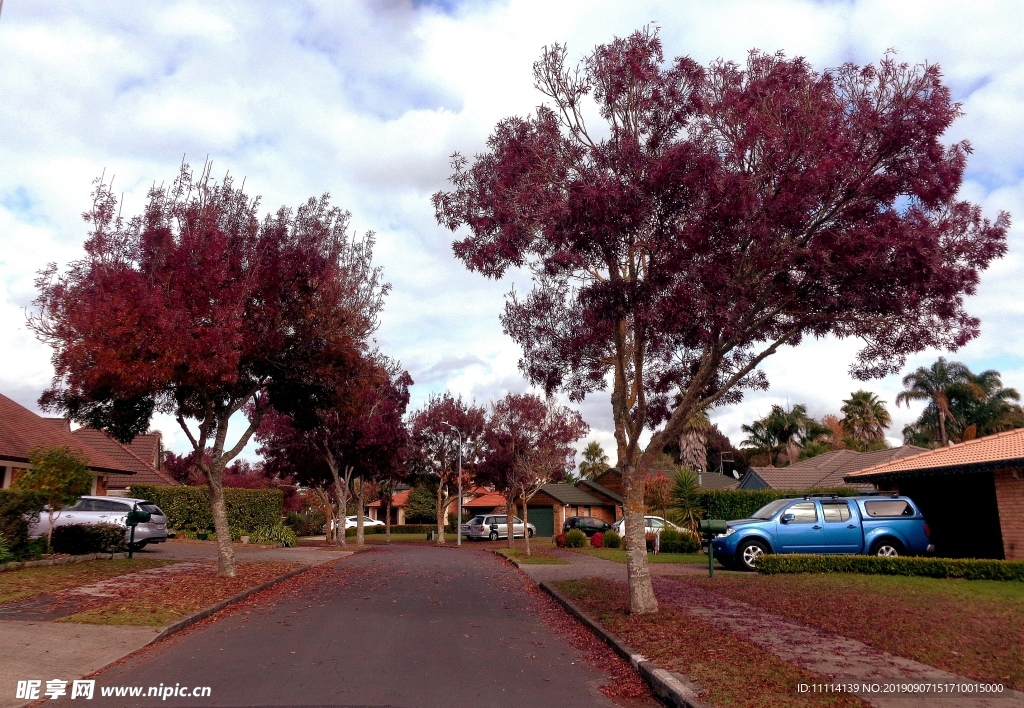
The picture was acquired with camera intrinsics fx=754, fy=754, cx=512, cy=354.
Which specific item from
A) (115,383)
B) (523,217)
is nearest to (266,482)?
(115,383)

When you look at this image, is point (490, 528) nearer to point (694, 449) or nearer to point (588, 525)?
point (588, 525)

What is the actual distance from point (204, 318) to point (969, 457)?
703 inches

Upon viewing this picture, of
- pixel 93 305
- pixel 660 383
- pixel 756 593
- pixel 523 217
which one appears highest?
pixel 523 217

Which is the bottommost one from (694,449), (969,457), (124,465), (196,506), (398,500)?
(196,506)

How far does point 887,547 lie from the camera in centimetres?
1783

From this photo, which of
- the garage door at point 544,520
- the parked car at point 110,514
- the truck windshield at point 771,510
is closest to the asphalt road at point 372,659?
the truck windshield at point 771,510

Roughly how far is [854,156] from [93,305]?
481 inches

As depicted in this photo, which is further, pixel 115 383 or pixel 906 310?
pixel 115 383

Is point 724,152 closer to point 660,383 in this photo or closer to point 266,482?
point 660,383

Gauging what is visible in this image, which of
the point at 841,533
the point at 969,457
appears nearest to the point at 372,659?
the point at 841,533

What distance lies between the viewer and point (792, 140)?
989 cm

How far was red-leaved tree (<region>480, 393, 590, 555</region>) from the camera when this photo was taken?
37406 mm

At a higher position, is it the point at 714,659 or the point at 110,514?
the point at 110,514

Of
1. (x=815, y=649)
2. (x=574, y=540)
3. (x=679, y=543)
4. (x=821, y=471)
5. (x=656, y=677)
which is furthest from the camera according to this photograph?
(x=821, y=471)
